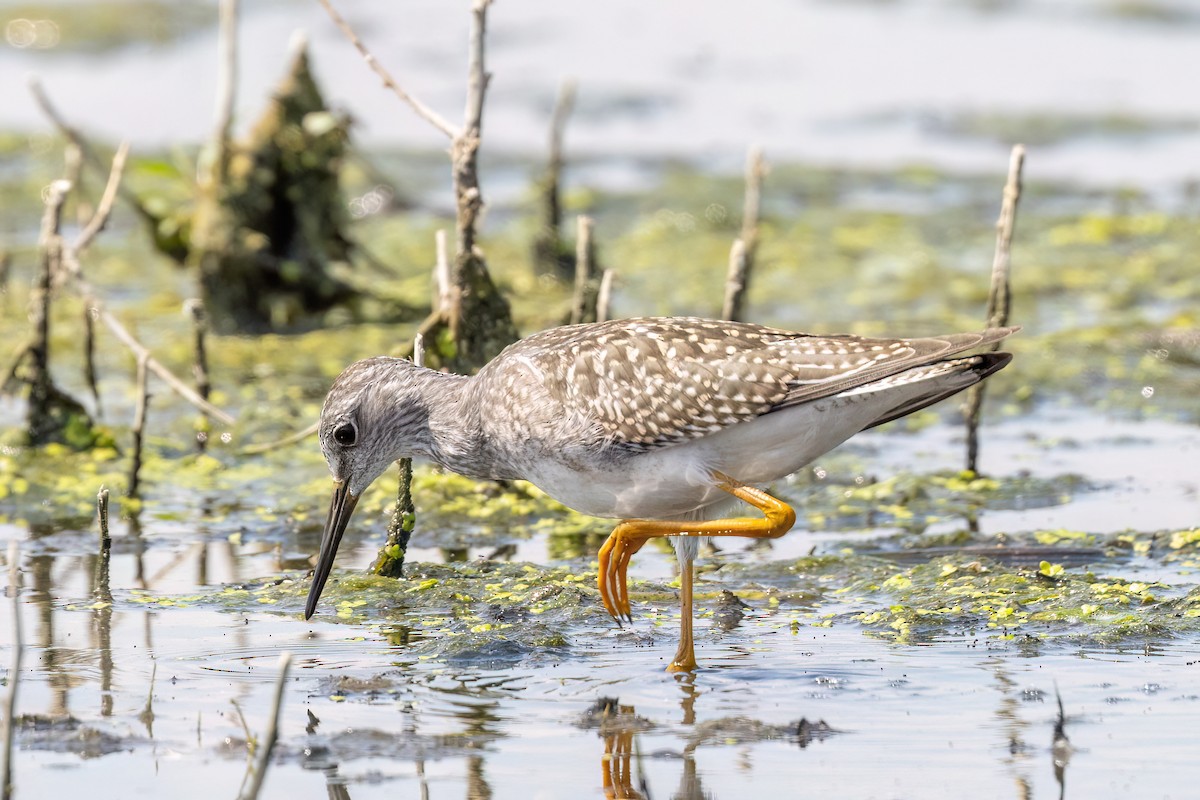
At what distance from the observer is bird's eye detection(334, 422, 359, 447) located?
24.1 ft

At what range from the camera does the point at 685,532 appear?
705 cm

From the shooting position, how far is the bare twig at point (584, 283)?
936cm

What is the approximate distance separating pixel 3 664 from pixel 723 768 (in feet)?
9.93

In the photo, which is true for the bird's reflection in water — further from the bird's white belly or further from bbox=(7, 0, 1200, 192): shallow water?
bbox=(7, 0, 1200, 192): shallow water

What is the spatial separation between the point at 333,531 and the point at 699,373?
1824 mm

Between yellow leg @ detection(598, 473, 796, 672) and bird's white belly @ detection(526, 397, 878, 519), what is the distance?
0.09m

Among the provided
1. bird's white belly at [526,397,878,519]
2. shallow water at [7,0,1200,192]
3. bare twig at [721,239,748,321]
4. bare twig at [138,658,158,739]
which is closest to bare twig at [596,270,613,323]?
bare twig at [721,239,748,321]

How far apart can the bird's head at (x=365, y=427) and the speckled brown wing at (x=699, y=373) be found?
655 millimetres

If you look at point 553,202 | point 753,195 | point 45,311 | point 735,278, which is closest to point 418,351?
point 735,278

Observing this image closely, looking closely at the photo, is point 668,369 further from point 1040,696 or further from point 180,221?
point 180,221

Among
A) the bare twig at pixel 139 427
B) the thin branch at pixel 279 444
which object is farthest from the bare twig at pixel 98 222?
the thin branch at pixel 279 444

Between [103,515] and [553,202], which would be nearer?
[103,515]

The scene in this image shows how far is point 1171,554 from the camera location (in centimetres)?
829

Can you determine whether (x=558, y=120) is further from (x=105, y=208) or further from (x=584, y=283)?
(x=105, y=208)
